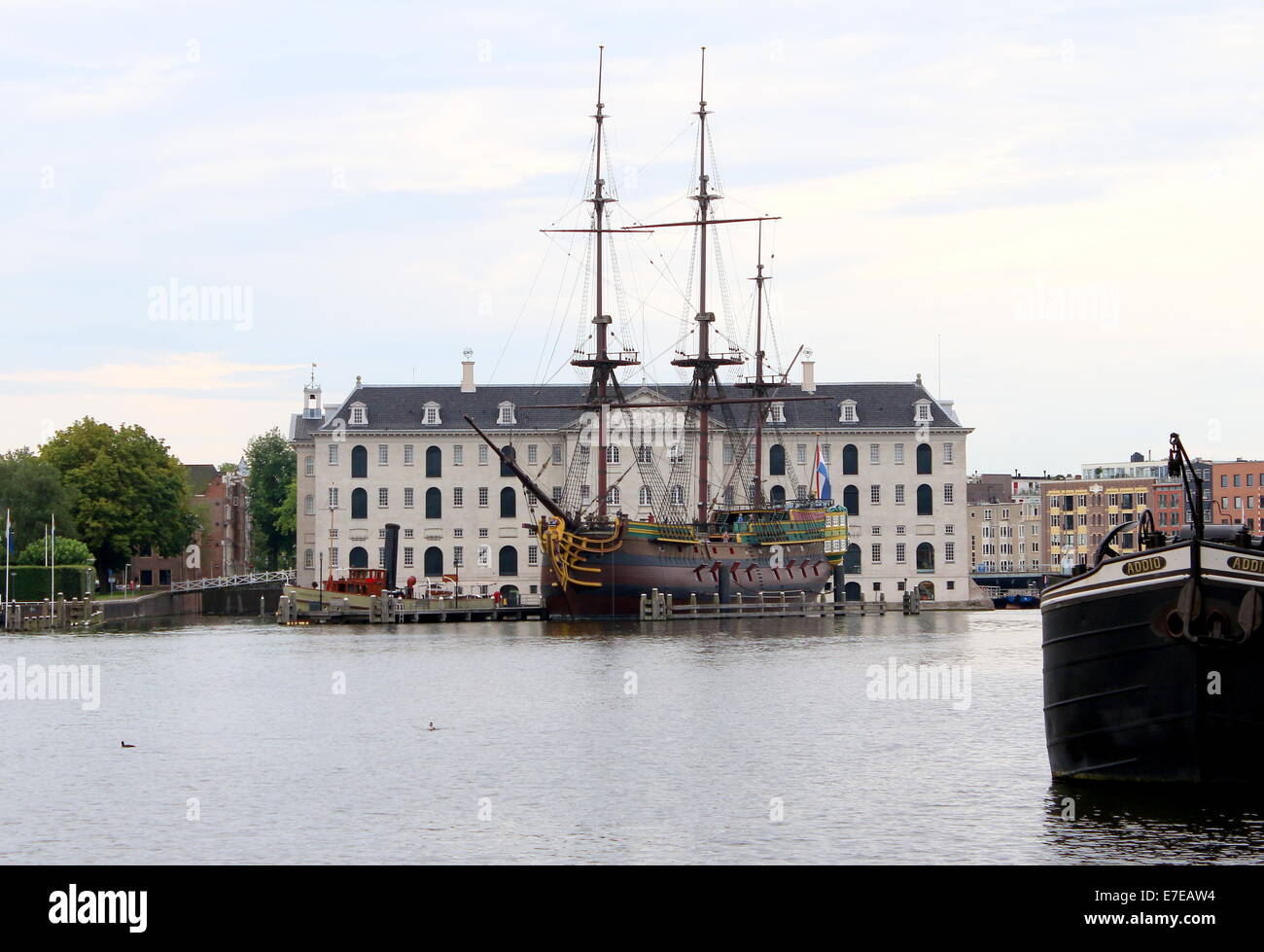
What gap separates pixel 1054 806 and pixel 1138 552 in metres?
4.47

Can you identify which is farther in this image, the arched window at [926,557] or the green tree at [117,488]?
the arched window at [926,557]

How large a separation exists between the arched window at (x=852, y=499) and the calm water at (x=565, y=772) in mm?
72178

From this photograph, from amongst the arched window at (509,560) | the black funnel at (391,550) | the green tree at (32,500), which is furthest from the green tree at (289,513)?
the black funnel at (391,550)

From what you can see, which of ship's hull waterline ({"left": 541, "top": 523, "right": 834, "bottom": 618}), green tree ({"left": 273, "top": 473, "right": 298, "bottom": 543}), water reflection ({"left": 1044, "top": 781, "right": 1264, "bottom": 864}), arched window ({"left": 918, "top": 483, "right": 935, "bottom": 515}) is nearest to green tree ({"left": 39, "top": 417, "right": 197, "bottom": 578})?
green tree ({"left": 273, "top": 473, "right": 298, "bottom": 543})

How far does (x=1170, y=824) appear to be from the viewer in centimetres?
2369

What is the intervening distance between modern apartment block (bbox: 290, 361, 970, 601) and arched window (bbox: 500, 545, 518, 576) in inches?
2.8

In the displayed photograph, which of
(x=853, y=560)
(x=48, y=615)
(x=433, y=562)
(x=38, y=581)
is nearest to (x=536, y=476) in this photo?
(x=433, y=562)

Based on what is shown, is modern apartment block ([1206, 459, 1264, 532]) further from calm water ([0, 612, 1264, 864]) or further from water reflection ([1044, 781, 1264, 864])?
water reflection ([1044, 781, 1264, 864])

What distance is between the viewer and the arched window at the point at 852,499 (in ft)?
433

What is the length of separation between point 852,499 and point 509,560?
25.9 m

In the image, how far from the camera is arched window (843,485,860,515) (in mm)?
132000

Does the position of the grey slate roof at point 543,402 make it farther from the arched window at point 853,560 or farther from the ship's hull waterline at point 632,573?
the ship's hull waterline at point 632,573

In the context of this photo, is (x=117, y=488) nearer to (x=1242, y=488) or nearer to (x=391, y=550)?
(x=391, y=550)

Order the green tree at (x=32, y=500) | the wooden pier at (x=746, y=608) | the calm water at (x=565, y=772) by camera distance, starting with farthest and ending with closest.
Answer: the green tree at (x=32, y=500), the wooden pier at (x=746, y=608), the calm water at (x=565, y=772)
